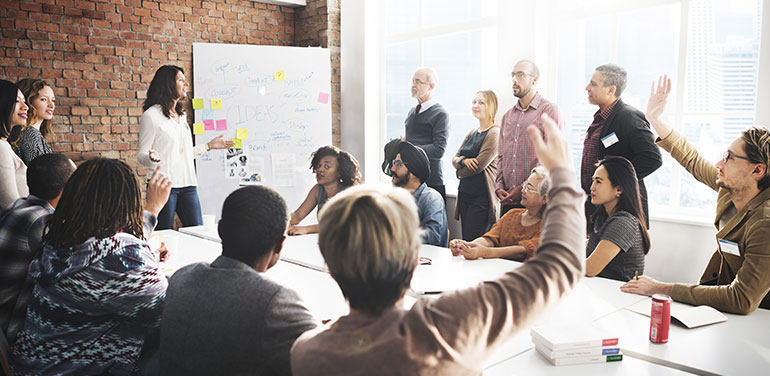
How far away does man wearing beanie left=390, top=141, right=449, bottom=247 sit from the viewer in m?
3.40

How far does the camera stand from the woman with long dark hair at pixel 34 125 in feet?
11.9


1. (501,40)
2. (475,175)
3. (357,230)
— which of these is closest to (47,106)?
(475,175)

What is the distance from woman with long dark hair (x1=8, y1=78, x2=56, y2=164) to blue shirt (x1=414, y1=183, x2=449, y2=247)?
2.53 metres

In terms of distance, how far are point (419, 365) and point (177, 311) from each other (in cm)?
71

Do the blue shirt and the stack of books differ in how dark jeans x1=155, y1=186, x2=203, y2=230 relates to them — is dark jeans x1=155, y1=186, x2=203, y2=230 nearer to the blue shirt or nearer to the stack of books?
the blue shirt

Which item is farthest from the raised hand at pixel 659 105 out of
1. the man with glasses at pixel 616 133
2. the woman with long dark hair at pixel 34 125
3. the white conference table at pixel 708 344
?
the woman with long dark hair at pixel 34 125

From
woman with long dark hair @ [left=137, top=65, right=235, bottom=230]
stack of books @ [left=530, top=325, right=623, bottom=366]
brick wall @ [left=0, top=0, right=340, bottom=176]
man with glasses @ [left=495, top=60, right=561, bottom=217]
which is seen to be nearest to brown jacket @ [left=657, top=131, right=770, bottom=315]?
stack of books @ [left=530, top=325, right=623, bottom=366]

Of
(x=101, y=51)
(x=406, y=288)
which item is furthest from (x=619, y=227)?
(x=101, y=51)

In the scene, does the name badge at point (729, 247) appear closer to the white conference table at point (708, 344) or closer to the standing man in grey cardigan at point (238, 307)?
the white conference table at point (708, 344)

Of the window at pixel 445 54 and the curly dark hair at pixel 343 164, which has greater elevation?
the window at pixel 445 54

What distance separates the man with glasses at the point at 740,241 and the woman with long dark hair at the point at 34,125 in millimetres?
3630

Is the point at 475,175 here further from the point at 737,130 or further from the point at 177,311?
the point at 177,311

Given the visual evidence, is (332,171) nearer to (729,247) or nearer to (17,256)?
(17,256)

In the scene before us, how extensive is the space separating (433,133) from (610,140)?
1.60 meters
